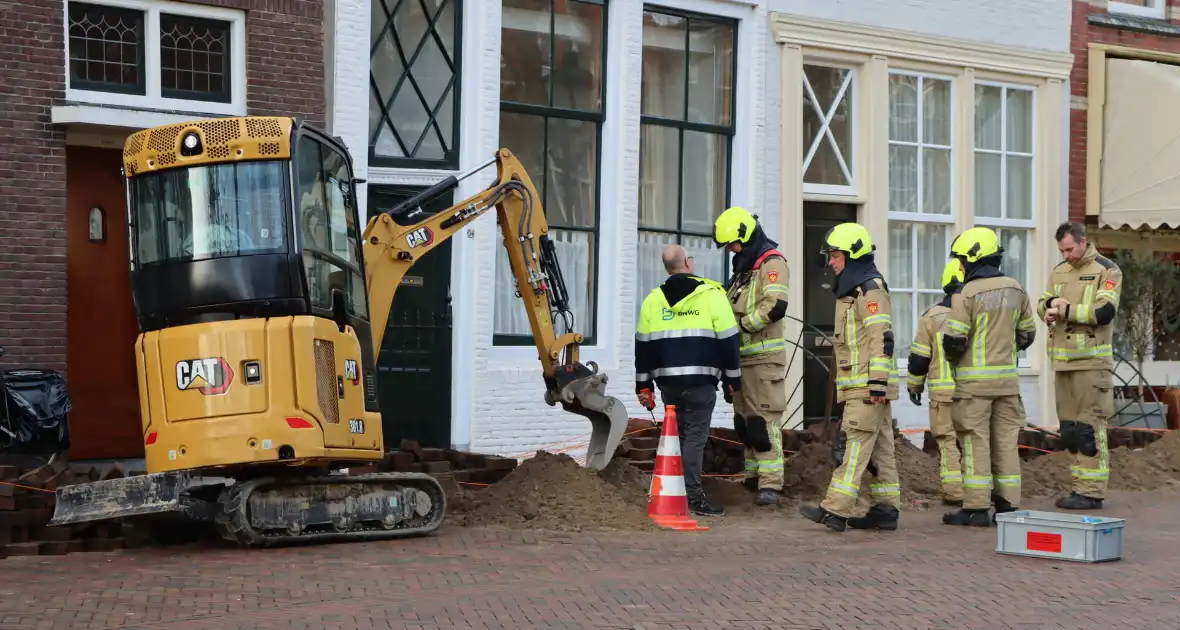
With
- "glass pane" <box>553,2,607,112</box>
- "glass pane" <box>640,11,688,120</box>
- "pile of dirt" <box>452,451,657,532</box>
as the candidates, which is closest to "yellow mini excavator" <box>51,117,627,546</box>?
"pile of dirt" <box>452,451,657,532</box>

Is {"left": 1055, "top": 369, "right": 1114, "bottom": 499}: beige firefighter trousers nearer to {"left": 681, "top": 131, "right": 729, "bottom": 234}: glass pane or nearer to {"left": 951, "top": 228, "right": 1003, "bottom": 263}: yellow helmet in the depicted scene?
{"left": 951, "top": 228, "right": 1003, "bottom": 263}: yellow helmet

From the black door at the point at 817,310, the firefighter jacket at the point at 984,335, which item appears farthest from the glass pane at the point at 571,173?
the firefighter jacket at the point at 984,335

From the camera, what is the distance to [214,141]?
9.59 metres

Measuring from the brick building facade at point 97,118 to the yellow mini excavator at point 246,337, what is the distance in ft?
9.49

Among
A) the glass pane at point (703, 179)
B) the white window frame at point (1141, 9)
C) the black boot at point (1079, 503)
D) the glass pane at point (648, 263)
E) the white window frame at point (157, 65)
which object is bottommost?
the black boot at point (1079, 503)

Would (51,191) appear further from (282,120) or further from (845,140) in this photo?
(845,140)

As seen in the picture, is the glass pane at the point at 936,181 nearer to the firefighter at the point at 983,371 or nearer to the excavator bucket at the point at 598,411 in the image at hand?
the firefighter at the point at 983,371

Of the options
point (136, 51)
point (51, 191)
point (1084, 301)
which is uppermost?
point (136, 51)

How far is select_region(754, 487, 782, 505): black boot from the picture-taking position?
12.2 m

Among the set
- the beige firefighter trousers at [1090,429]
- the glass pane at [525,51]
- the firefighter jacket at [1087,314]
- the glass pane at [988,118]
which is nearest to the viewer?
the firefighter jacket at [1087,314]

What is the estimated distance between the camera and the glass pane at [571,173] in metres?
15.3

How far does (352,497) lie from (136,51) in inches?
192

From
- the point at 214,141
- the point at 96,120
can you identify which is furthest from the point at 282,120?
the point at 96,120

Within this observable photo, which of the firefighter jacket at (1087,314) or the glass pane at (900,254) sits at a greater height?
the glass pane at (900,254)
